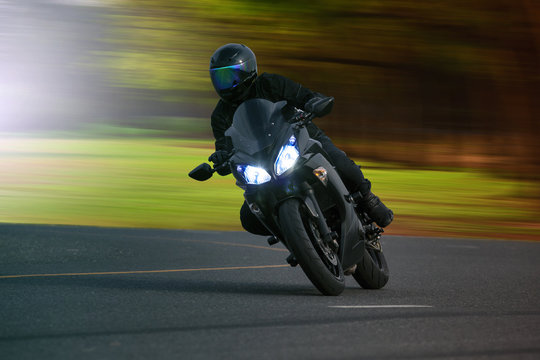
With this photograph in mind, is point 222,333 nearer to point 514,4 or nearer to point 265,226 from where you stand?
point 265,226

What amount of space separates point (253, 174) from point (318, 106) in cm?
70

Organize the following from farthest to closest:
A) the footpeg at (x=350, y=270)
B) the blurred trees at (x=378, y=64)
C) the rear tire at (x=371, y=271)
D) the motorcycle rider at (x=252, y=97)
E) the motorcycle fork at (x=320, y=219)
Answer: the blurred trees at (x=378, y=64)
the rear tire at (x=371, y=271)
the footpeg at (x=350, y=270)
the motorcycle rider at (x=252, y=97)
the motorcycle fork at (x=320, y=219)

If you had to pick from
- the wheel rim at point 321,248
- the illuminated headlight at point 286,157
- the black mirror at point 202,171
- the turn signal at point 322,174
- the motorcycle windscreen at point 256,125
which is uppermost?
the motorcycle windscreen at point 256,125

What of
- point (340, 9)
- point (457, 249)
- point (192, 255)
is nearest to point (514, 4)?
point (340, 9)

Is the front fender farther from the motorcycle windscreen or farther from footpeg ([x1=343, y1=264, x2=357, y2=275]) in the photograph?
the motorcycle windscreen

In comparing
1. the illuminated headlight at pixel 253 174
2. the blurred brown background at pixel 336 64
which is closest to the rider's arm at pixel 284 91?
the illuminated headlight at pixel 253 174

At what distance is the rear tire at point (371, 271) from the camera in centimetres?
837

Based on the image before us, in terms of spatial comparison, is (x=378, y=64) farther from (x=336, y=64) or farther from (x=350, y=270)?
(x=350, y=270)

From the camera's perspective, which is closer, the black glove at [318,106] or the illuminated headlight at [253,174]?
the illuminated headlight at [253,174]

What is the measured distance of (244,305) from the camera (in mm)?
7480

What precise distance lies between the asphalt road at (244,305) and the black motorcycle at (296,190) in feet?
1.15

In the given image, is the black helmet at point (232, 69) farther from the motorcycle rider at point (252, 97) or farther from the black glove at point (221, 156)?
the black glove at point (221, 156)

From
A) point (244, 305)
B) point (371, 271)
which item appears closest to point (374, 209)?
point (371, 271)

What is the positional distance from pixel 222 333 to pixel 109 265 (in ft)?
14.3
